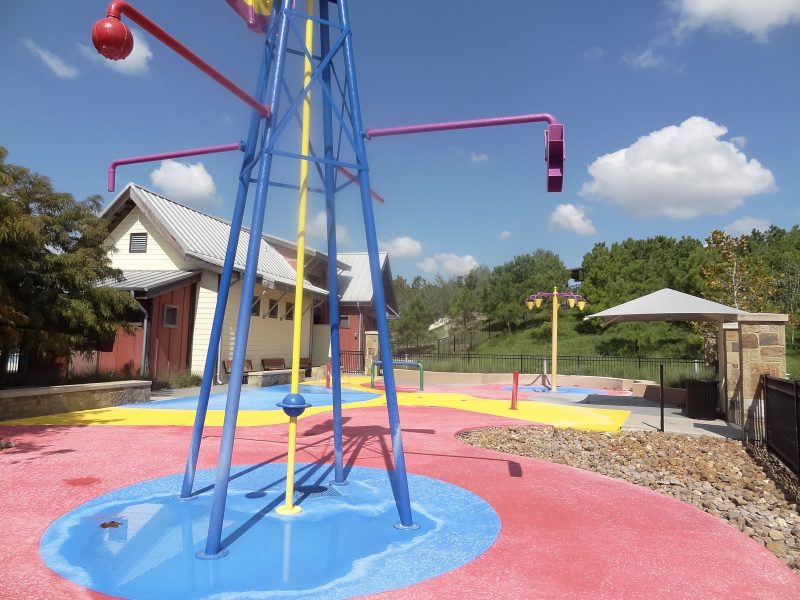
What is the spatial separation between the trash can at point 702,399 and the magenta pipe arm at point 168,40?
1219 centimetres

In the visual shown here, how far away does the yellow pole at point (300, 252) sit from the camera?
5.36m

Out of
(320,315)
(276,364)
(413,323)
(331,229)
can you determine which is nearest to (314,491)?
(331,229)

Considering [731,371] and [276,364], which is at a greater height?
[731,371]

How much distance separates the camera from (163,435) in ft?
32.2

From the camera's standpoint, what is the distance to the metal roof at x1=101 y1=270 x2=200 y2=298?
1675 cm

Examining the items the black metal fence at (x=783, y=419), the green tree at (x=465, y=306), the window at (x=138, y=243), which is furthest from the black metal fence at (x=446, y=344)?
the black metal fence at (x=783, y=419)

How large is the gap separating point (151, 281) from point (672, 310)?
51.0 ft

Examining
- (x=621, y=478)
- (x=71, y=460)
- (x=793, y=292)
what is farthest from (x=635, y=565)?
(x=793, y=292)

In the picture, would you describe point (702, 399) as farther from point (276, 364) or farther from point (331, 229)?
point (276, 364)

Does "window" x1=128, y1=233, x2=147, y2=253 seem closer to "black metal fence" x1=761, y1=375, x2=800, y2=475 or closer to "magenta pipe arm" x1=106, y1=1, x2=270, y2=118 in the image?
"magenta pipe arm" x1=106, y1=1, x2=270, y2=118

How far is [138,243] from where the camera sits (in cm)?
2078

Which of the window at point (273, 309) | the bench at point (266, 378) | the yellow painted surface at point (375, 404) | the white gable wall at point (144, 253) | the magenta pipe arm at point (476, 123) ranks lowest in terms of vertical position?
the yellow painted surface at point (375, 404)

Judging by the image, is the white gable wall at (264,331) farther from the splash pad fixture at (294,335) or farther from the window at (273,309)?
the splash pad fixture at (294,335)

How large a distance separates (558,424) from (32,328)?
37.3ft
